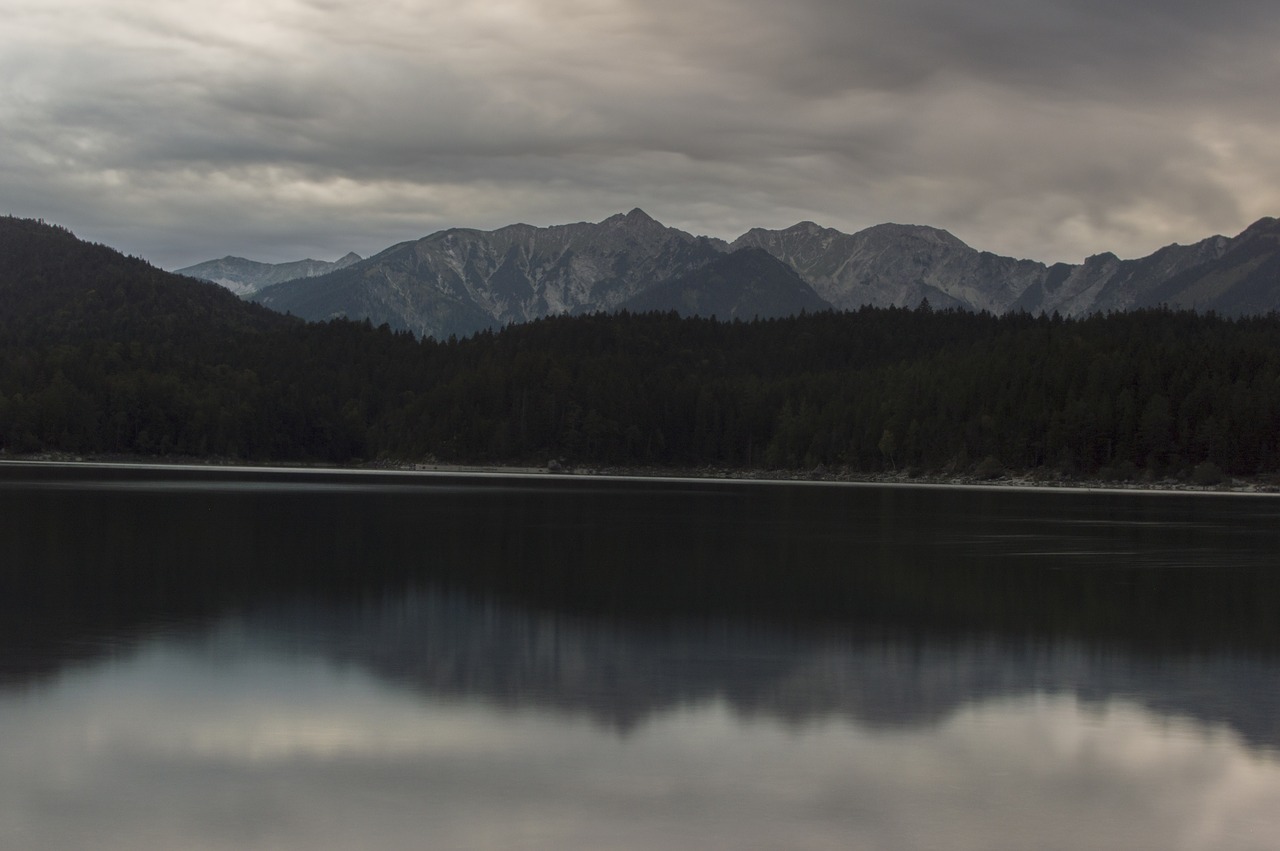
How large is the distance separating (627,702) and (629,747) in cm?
285

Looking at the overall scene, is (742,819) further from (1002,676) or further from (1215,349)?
(1215,349)

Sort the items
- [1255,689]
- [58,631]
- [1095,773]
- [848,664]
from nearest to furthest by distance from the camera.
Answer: [1095,773]
[1255,689]
[848,664]
[58,631]

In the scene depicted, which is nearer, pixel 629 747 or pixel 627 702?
pixel 629 747

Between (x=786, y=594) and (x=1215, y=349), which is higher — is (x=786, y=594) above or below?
below

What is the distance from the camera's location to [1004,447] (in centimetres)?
18138

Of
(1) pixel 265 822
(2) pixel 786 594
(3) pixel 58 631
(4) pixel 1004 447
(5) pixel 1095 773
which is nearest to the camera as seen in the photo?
(1) pixel 265 822

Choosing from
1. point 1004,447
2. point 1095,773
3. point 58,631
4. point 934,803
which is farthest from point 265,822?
point 1004,447

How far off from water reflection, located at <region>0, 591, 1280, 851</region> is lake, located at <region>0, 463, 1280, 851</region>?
0.21 feet

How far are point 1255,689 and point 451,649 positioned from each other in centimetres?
1387

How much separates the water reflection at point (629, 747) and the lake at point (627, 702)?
6 centimetres

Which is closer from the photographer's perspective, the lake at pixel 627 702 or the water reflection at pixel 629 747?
the water reflection at pixel 629 747

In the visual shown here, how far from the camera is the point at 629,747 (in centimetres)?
1593

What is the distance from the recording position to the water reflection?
12742 mm

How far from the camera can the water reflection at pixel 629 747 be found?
502 inches
